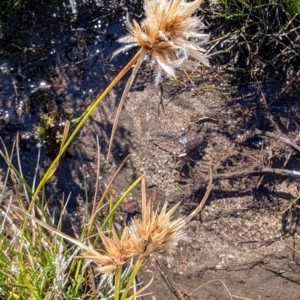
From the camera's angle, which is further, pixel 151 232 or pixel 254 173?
pixel 254 173

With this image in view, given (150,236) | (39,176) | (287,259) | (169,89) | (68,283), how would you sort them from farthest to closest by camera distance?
(169,89)
(39,176)
(287,259)
(68,283)
(150,236)

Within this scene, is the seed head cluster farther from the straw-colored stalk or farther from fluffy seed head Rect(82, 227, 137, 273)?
the straw-colored stalk

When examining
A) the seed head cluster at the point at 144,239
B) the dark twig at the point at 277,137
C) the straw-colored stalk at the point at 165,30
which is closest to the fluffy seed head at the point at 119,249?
the seed head cluster at the point at 144,239

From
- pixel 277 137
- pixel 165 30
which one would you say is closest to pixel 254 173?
pixel 277 137

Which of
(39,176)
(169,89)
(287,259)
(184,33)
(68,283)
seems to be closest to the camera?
(184,33)

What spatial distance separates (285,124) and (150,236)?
1774 mm

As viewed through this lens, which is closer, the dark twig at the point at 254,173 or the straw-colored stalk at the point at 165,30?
the straw-colored stalk at the point at 165,30

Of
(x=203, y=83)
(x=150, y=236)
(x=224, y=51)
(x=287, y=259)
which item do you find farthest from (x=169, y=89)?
(x=150, y=236)

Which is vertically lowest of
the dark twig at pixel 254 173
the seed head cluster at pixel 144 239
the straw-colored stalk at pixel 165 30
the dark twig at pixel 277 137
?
the dark twig at pixel 254 173

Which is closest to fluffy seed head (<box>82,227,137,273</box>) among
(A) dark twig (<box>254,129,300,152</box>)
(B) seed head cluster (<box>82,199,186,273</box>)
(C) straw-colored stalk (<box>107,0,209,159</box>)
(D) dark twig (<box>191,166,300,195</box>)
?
(B) seed head cluster (<box>82,199,186,273</box>)

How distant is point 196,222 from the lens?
2.51 metres

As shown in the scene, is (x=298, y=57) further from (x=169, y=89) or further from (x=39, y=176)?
(x=39, y=176)

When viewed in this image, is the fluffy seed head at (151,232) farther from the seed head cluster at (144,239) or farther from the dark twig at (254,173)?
the dark twig at (254,173)

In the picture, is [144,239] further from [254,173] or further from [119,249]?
[254,173]
